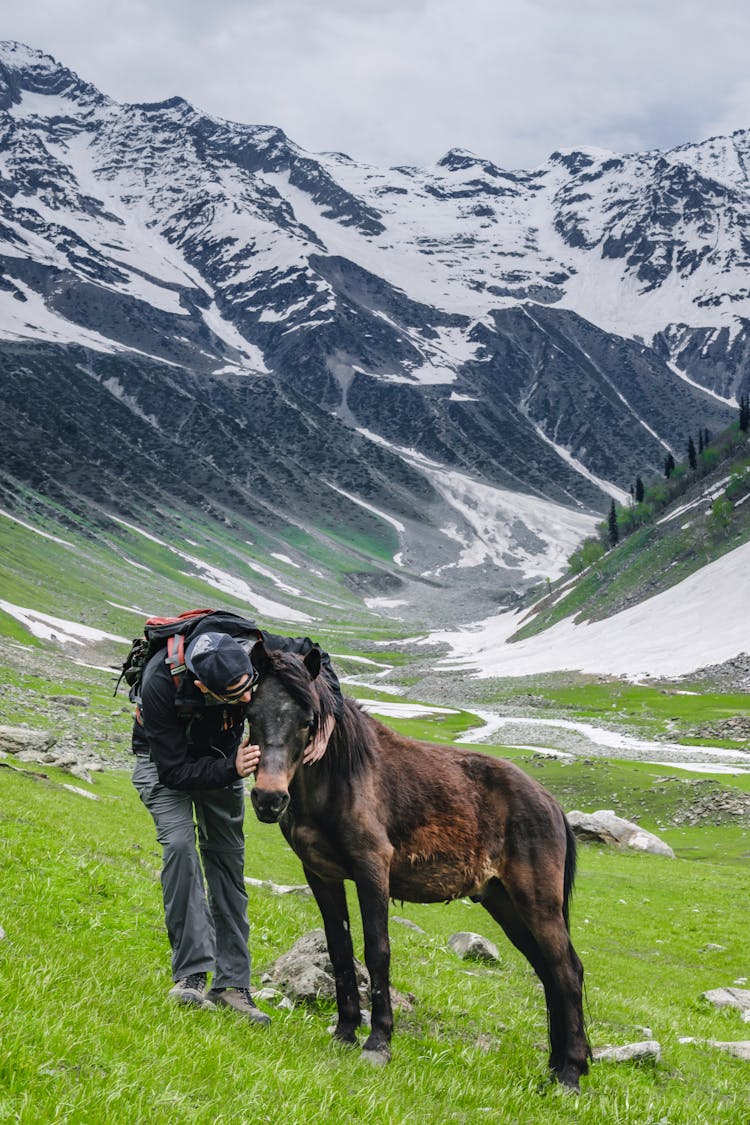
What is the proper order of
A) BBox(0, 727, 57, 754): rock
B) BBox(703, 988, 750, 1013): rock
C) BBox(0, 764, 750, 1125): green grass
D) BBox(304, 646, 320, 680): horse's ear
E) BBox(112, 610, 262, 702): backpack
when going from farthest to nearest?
BBox(0, 727, 57, 754): rock < BBox(703, 988, 750, 1013): rock < BBox(112, 610, 262, 702): backpack < BBox(304, 646, 320, 680): horse's ear < BBox(0, 764, 750, 1125): green grass

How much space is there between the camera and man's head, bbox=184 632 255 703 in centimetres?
789

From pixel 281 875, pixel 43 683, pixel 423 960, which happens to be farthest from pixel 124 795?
pixel 43 683

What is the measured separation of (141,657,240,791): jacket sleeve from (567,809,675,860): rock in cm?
3263

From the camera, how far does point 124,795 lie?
106ft

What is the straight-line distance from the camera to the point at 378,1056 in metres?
7.93

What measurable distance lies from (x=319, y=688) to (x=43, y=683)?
61.2 m

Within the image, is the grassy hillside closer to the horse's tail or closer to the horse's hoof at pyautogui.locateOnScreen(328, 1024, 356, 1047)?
the horse's hoof at pyautogui.locateOnScreen(328, 1024, 356, 1047)

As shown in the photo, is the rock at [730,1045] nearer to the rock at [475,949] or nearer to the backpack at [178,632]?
the rock at [475,949]

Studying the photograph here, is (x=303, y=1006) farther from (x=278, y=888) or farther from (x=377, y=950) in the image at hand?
(x=278, y=888)

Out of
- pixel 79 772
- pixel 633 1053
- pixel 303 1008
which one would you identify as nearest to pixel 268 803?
pixel 303 1008

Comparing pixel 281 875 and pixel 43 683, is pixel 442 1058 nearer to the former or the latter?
pixel 281 875

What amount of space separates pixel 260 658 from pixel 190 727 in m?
1.36

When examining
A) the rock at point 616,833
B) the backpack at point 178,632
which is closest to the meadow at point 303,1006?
the rock at point 616,833

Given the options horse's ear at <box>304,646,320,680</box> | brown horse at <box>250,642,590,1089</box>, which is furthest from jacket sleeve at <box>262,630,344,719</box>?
horse's ear at <box>304,646,320,680</box>
